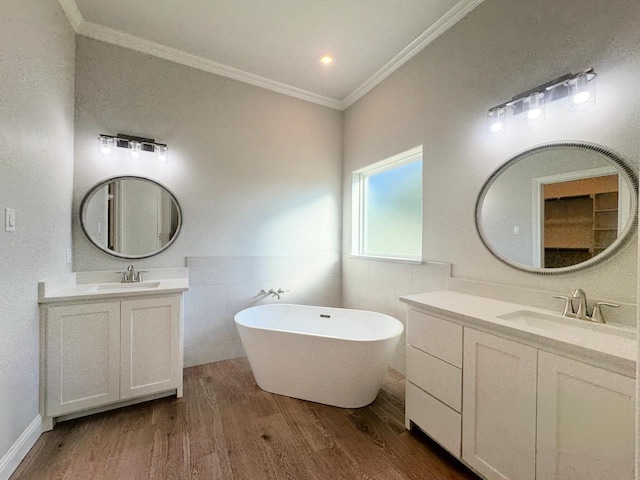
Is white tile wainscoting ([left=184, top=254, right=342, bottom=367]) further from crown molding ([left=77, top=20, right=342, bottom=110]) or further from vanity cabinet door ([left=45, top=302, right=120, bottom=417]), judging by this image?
crown molding ([left=77, top=20, right=342, bottom=110])

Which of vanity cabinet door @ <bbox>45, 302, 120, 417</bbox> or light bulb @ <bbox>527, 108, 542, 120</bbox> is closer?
light bulb @ <bbox>527, 108, 542, 120</bbox>

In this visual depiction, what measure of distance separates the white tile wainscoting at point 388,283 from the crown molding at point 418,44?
70.8 inches

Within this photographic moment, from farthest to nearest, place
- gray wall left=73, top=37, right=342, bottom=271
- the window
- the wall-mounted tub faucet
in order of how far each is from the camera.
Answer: the wall-mounted tub faucet, the window, gray wall left=73, top=37, right=342, bottom=271

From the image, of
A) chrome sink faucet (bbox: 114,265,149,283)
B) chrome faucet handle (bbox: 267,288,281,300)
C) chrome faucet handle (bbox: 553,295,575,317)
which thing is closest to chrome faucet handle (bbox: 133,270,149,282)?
chrome sink faucet (bbox: 114,265,149,283)

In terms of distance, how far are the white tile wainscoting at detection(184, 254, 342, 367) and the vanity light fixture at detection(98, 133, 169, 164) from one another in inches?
38.7

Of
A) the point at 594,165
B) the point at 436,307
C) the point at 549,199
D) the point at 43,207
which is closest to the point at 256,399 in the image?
the point at 436,307

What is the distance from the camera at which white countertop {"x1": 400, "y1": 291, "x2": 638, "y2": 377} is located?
94cm

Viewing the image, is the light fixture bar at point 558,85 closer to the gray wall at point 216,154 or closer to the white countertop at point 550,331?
the white countertop at point 550,331

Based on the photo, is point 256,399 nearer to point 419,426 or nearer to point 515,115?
point 419,426

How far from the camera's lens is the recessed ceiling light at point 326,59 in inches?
95.3

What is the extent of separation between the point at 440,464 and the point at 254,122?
10.1 ft

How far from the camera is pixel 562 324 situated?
4.38 feet

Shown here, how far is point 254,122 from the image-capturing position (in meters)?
2.79

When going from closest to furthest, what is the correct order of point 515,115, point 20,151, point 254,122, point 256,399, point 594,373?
point 594,373, point 20,151, point 515,115, point 256,399, point 254,122
